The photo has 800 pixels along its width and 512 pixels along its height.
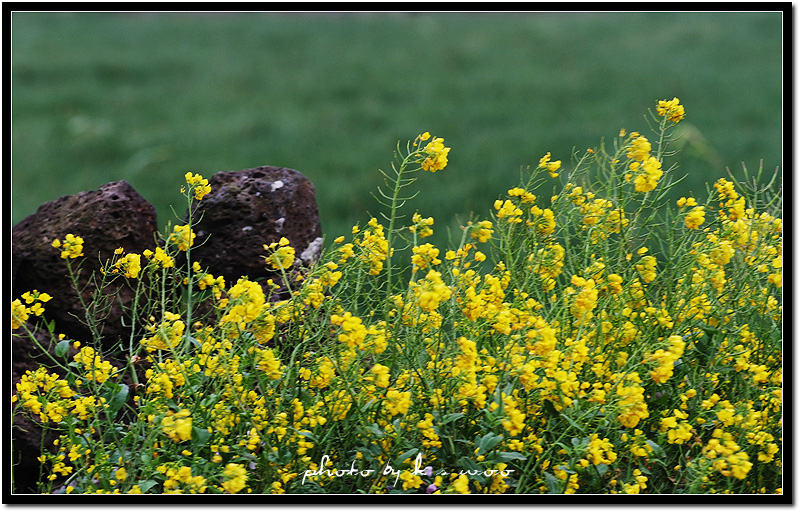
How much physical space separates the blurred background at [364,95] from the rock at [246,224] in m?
1.85

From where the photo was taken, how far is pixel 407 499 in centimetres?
187

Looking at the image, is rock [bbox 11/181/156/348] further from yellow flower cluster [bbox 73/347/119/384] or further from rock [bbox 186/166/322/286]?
yellow flower cluster [bbox 73/347/119/384]

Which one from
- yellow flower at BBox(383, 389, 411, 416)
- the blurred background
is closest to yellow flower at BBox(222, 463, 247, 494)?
yellow flower at BBox(383, 389, 411, 416)

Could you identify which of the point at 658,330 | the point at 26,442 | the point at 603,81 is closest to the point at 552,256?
the point at 658,330

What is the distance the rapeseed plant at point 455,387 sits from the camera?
180 cm

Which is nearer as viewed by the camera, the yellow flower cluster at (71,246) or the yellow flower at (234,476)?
the yellow flower at (234,476)

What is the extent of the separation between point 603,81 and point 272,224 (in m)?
6.02

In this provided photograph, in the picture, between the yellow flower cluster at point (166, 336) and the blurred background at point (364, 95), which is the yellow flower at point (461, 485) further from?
the blurred background at point (364, 95)

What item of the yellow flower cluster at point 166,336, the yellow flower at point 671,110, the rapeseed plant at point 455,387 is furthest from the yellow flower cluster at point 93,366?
the yellow flower at point 671,110

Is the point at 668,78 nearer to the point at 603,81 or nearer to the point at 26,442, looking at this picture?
the point at 603,81

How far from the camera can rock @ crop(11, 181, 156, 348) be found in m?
2.54

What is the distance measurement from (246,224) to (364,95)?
534 centimetres

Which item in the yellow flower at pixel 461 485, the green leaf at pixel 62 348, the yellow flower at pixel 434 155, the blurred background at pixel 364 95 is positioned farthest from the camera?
the blurred background at pixel 364 95

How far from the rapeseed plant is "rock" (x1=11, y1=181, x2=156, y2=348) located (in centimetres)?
44
